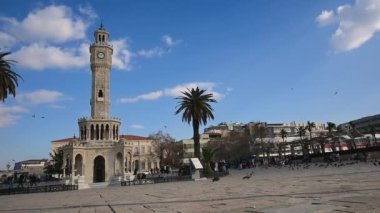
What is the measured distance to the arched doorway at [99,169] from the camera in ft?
176

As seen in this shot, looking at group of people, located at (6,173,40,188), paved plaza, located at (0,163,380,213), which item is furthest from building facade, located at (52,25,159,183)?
paved plaza, located at (0,163,380,213)

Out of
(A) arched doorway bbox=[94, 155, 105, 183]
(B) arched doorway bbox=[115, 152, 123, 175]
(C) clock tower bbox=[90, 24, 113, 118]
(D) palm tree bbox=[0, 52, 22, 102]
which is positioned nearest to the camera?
(D) palm tree bbox=[0, 52, 22, 102]

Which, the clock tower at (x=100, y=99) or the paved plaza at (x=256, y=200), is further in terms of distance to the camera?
the clock tower at (x=100, y=99)

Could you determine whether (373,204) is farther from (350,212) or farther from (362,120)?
(362,120)

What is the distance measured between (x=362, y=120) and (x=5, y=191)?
346 ft

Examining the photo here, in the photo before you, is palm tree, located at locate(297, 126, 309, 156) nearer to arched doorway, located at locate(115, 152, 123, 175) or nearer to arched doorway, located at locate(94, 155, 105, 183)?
arched doorway, located at locate(115, 152, 123, 175)

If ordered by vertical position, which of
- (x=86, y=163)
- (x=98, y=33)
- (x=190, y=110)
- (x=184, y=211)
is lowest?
(x=184, y=211)

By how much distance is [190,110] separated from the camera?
44969mm

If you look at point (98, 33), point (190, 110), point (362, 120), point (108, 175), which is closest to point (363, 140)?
point (362, 120)

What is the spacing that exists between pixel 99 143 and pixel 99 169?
4297mm

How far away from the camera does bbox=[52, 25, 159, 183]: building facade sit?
52344mm

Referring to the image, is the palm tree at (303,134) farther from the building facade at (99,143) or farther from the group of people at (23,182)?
the group of people at (23,182)

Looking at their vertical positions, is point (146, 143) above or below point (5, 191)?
above

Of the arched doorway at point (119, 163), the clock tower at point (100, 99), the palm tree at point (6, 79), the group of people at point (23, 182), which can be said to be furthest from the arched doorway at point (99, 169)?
the palm tree at point (6, 79)
